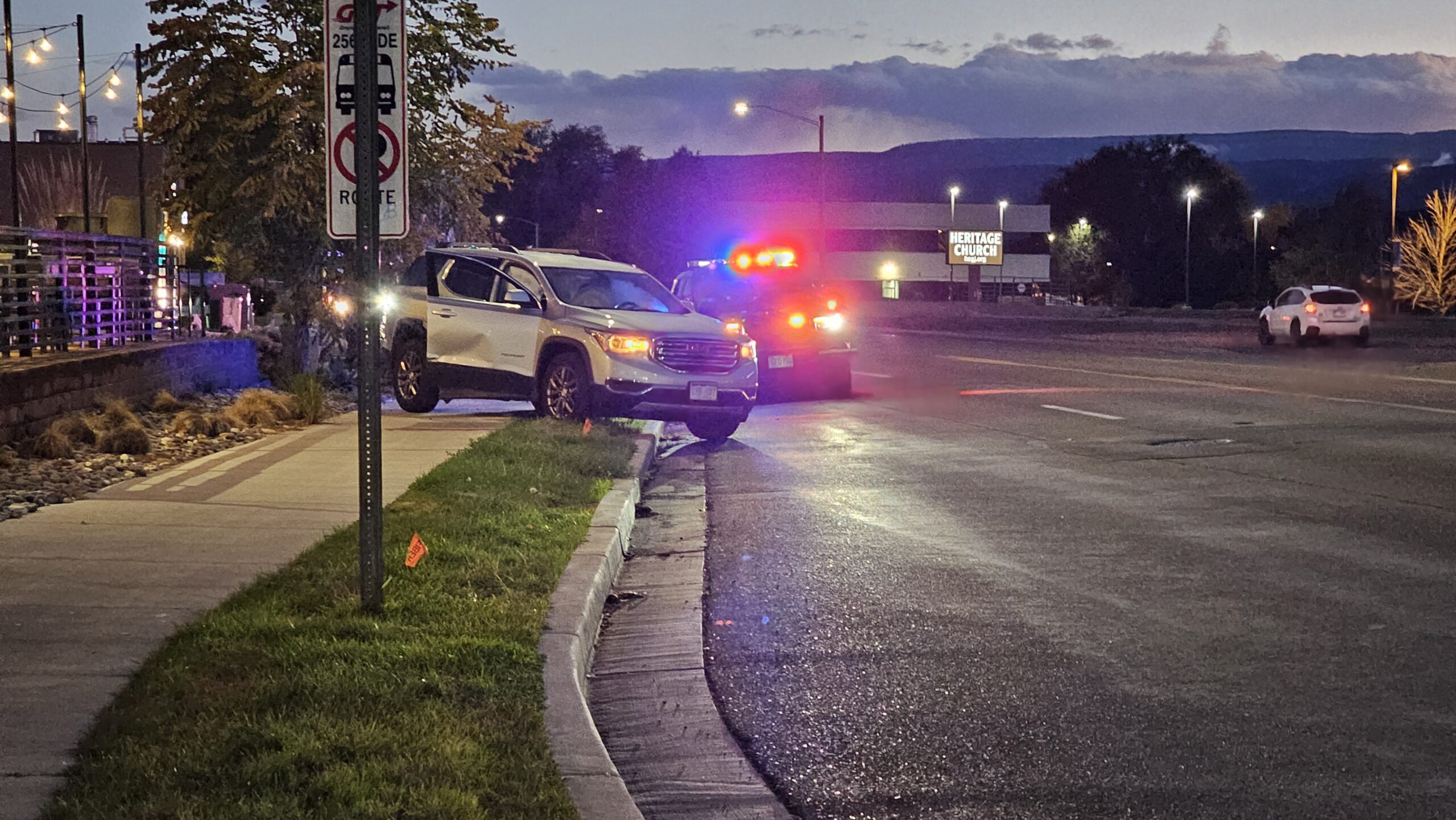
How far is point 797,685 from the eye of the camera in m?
6.68

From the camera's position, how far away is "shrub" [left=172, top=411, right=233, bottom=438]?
15625 millimetres

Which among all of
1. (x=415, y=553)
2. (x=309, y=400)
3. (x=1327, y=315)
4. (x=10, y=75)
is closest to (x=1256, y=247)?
(x=1327, y=315)

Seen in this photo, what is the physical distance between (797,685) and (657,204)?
10228 centimetres

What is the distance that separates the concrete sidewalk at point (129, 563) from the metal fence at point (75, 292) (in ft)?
11.1

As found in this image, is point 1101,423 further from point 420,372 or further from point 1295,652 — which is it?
point 1295,652

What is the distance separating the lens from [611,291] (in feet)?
58.1

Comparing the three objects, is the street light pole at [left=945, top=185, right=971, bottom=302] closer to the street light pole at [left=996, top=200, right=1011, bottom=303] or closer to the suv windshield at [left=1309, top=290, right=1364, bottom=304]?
the street light pole at [left=996, top=200, right=1011, bottom=303]

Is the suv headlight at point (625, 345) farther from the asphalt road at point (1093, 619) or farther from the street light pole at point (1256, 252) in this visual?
the street light pole at point (1256, 252)

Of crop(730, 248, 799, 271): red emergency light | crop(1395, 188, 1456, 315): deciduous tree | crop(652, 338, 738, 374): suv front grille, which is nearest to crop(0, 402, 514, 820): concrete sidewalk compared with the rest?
crop(652, 338, 738, 374): suv front grille

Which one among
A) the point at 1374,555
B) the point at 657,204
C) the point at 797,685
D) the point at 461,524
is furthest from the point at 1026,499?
the point at 657,204

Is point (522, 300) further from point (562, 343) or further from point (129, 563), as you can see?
point (129, 563)

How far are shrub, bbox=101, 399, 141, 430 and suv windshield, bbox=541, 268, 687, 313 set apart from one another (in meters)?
4.44

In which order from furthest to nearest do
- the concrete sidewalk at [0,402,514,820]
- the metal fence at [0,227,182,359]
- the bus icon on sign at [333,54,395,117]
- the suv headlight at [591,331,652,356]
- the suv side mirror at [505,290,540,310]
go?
the suv side mirror at [505,290,540,310]
the suv headlight at [591,331,652,356]
the metal fence at [0,227,182,359]
the bus icon on sign at [333,54,395,117]
the concrete sidewalk at [0,402,514,820]

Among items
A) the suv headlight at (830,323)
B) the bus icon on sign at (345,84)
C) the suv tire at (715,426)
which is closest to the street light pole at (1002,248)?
the suv headlight at (830,323)
